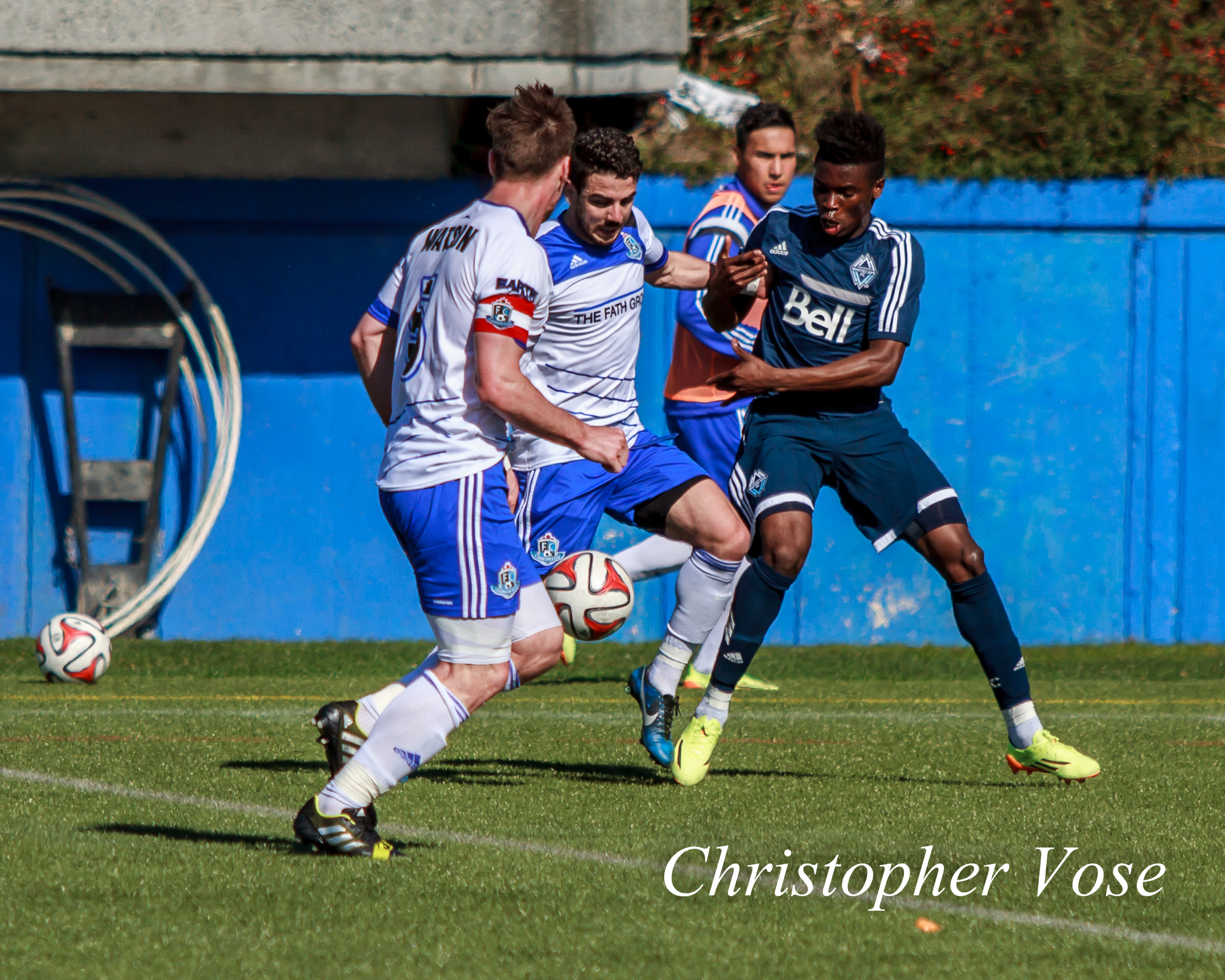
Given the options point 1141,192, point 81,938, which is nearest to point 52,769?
point 81,938

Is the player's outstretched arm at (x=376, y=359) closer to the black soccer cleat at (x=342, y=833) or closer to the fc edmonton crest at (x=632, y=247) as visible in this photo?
the black soccer cleat at (x=342, y=833)

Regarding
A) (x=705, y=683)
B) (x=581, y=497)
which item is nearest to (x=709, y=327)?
(x=705, y=683)

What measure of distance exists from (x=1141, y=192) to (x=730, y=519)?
22.1 feet

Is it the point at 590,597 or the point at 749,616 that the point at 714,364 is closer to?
the point at 590,597

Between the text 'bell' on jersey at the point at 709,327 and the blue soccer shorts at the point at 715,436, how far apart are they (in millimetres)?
26

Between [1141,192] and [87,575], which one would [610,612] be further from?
[1141,192]

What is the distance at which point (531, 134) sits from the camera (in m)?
4.55

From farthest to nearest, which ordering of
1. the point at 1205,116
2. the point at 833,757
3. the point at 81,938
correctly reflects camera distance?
the point at 1205,116 < the point at 833,757 < the point at 81,938

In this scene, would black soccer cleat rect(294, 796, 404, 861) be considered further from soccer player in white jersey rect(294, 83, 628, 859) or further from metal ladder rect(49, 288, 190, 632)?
metal ladder rect(49, 288, 190, 632)

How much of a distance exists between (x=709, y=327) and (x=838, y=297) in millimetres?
2153

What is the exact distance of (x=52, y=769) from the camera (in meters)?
5.98

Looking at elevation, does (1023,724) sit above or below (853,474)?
below

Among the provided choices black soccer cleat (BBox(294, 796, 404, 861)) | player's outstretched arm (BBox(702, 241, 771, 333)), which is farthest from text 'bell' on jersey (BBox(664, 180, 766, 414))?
black soccer cleat (BBox(294, 796, 404, 861))

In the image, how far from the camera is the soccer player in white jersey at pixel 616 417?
→ 622cm
